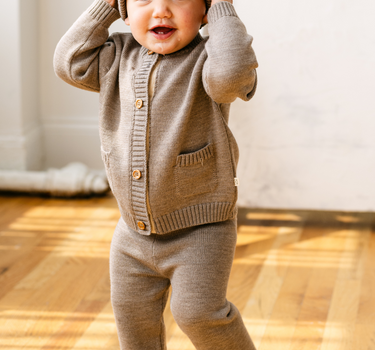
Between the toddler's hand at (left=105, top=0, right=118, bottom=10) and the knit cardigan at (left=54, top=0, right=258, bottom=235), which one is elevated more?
the toddler's hand at (left=105, top=0, right=118, bottom=10)

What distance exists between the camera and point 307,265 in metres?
1.67

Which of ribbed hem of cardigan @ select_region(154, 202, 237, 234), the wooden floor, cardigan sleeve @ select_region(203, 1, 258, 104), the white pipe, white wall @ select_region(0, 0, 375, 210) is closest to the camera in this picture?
cardigan sleeve @ select_region(203, 1, 258, 104)

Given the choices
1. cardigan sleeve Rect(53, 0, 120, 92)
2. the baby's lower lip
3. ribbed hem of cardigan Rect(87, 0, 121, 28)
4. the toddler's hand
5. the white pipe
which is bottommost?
the white pipe

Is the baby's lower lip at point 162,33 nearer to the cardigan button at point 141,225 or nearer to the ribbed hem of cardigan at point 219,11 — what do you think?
the ribbed hem of cardigan at point 219,11

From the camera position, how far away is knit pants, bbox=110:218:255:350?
0.90 m

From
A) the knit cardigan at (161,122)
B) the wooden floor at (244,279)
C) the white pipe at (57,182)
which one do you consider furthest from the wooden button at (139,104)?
the white pipe at (57,182)

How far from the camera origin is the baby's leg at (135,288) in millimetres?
963

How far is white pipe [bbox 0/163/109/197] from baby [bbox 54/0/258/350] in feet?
4.22

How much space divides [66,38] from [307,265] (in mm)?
1054

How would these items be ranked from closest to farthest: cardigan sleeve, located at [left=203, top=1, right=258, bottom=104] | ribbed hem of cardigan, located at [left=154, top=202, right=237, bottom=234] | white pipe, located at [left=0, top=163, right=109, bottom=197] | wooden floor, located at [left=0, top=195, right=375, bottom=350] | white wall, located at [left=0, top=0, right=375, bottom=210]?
cardigan sleeve, located at [left=203, top=1, right=258, bottom=104]
ribbed hem of cardigan, located at [left=154, top=202, right=237, bottom=234]
wooden floor, located at [left=0, top=195, right=375, bottom=350]
white wall, located at [left=0, top=0, right=375, bottom=210]
white pipe, located at [left=0, top=163, right=109, bottom=197]

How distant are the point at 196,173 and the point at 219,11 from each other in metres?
0.26

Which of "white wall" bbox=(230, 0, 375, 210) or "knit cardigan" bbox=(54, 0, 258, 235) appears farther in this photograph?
"white wall" bbox=(230, 0, 375, 210)

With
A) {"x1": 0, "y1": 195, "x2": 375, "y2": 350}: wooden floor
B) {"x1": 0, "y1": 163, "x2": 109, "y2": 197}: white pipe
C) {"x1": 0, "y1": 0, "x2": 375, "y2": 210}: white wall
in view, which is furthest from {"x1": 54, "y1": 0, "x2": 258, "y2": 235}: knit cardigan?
{"x1": 0, "y1": 163, "x2": 109, "y2": 197}: white pipe

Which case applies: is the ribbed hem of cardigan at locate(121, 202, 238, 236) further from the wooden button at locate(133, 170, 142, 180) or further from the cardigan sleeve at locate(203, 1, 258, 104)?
the cardigan sleeve at locate(203, 1, 258, 104)
